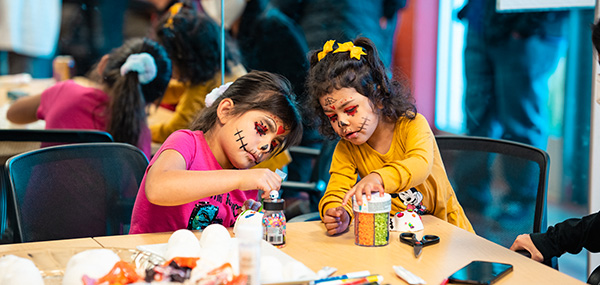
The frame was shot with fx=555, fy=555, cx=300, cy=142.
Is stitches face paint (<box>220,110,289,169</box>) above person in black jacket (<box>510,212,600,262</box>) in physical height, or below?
above

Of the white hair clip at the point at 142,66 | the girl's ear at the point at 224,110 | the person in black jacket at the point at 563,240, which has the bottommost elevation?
the person in black jacket at the point at 563,240

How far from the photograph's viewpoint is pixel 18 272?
80 cm

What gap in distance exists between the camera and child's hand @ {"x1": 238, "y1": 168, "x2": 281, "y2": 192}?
1.24m

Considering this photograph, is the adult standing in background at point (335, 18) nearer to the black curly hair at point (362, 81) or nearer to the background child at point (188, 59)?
the background child at point (188, 59)

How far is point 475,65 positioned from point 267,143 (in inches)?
67.3

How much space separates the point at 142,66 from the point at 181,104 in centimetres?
25

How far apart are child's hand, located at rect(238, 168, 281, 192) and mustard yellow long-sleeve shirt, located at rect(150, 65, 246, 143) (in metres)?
1.47

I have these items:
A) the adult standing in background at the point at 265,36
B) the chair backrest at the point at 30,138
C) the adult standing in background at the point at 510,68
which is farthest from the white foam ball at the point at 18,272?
the adult standing in background at the point at 510,68

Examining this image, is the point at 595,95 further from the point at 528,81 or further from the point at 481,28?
the point at 481,28

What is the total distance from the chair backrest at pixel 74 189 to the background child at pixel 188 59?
1017 millimetres

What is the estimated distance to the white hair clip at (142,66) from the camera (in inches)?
103

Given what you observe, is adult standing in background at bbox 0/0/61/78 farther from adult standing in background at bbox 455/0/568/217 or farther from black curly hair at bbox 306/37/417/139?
adult standing in background at bbox 455/0/568/217

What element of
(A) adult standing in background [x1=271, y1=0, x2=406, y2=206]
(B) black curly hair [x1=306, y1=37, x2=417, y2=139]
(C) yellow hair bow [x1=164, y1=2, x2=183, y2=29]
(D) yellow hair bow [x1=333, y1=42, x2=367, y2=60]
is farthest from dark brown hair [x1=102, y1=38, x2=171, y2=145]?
(D) yellow hair bow [x1=333, y1=42, x2=367, y2=60]

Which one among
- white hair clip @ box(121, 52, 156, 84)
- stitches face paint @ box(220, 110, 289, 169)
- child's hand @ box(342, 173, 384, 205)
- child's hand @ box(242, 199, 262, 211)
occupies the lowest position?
child's hand @ box(242, 199, 262, 211)
